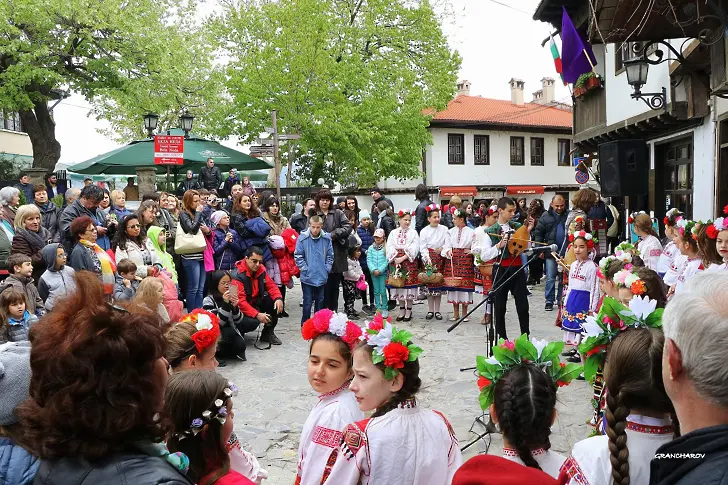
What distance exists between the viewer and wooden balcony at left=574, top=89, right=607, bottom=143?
14430mm

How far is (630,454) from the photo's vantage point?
7.60 feet

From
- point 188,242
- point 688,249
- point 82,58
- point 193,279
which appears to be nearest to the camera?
point 688,249

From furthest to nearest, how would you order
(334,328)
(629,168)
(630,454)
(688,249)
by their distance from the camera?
(629,168) < (688,249) < (334,328) < (630,454)

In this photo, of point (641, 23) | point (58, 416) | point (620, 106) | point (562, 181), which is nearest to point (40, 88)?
point (620, 106)

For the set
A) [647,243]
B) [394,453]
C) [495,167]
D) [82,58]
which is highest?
[82,58]

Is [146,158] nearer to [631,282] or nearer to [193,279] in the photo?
[193,279]

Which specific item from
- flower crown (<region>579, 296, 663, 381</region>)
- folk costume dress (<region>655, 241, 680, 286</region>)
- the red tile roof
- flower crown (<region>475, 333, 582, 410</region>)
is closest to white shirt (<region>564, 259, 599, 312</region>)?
folk costume dress (<region>655, 241, 680, 286</region>)

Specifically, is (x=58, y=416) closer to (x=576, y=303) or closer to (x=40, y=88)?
(x=576, y=303)

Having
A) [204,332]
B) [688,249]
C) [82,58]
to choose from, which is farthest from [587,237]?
[82,58]

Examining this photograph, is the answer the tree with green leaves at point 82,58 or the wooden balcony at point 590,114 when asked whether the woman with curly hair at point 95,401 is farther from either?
the tree with green leaves at point 82,58

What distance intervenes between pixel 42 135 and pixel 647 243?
19.9m

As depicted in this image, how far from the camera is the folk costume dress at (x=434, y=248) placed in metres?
10.4

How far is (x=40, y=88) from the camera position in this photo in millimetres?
20188

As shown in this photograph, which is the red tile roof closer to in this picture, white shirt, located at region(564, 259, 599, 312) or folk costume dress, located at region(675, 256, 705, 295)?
white shirt, located at region(564, 259, 599, 312)
